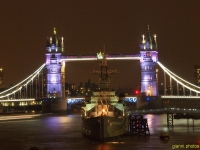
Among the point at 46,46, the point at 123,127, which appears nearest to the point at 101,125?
the point at 123,127

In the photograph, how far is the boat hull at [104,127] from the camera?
53.7m

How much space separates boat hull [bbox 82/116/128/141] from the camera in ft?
176

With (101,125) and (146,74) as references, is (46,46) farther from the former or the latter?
(101,125)

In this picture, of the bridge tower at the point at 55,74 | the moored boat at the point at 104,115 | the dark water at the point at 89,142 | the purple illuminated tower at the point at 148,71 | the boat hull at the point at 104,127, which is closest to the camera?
the dark water at the point at 89,142

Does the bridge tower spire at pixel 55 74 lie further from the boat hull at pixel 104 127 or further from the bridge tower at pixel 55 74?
the boat hull at pixel 104 127

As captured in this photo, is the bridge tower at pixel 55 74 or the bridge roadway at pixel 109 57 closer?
the bridge roadway at pixel 109 57

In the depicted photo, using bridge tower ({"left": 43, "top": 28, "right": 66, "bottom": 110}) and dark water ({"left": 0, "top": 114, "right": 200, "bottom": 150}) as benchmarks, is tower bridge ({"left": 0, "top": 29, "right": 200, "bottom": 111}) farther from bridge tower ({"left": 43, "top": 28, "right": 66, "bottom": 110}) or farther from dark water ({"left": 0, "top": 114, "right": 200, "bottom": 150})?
dark water ({"left": 0, "top": 114, "right": 200, "bottom": 150})

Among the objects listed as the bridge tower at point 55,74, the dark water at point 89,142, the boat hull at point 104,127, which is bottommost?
the dark water at point 89,142

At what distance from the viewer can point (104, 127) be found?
176 ft

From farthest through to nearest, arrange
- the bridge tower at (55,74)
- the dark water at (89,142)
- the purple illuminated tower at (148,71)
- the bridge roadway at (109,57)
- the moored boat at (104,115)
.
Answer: the bridge tower at (55,74), the purple illuminated tower at (148,71), the bridge roadway at (109,57), the moored boat at (104,115), the dark water at (89,142)

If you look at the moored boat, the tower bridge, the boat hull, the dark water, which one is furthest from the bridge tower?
the boat hull

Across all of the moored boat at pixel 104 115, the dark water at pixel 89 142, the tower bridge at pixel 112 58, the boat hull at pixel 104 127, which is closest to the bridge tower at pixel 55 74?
the tower bridge at pixel 112 58

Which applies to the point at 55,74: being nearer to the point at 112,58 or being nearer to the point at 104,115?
the point at 112,58

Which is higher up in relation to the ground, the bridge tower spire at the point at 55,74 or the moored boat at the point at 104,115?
the bridge tower spire at the point at 55,74
